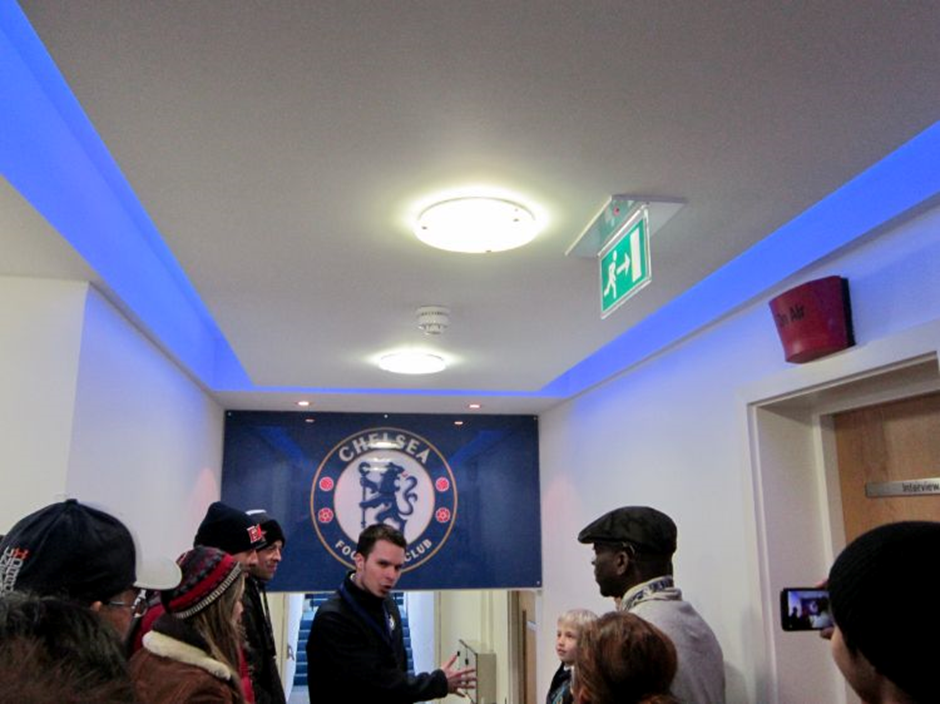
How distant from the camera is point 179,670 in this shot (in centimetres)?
138

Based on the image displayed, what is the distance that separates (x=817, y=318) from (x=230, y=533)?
5.91 ft

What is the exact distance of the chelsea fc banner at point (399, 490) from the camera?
483 cm

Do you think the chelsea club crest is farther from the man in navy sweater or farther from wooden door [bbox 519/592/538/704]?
the man in navy sweater

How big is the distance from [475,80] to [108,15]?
591 millimetres

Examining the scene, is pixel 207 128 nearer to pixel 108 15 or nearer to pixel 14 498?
pixel 108 15

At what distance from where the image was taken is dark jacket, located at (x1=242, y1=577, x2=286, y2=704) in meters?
2.24

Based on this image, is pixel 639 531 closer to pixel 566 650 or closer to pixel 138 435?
pixel 566 650

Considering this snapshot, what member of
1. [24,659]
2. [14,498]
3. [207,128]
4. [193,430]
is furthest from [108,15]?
[193,430]

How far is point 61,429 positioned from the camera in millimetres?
2088

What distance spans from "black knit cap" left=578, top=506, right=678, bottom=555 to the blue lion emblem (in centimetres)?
292

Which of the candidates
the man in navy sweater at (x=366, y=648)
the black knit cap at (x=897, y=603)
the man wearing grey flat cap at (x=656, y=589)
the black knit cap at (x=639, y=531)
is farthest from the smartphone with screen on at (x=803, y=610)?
the man in navy sweater at (x=366, y=648)

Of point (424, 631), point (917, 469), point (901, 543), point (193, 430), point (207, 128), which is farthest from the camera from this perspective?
point (424, 631)

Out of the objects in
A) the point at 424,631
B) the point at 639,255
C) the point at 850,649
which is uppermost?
the point at 639,255

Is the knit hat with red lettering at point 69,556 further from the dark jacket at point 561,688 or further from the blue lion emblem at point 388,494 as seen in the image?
the blue lion emblem at point 388,494
